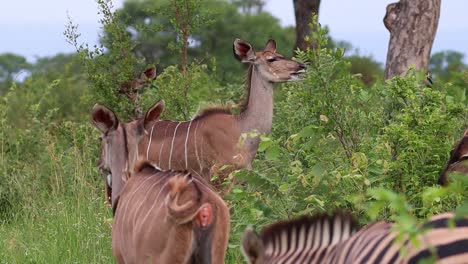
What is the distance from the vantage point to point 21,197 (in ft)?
25.0

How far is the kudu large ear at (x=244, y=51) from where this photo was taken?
831 centimetres

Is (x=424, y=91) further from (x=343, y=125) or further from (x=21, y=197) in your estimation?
(x=21, y=197)

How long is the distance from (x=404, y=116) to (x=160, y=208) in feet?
6.36

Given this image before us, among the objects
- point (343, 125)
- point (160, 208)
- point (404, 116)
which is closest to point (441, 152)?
point (404, 116)

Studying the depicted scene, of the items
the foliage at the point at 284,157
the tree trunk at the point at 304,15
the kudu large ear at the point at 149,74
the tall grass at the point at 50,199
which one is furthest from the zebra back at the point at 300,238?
the tree trunk at the point at 304,15

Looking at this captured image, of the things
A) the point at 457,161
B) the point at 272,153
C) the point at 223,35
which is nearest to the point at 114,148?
the point at 272,153

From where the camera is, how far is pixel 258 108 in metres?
7.99

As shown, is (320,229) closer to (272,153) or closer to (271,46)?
(272,153)

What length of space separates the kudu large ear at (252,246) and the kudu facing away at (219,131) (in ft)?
14.1

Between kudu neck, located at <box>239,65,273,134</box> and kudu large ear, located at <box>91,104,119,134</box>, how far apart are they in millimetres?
2731

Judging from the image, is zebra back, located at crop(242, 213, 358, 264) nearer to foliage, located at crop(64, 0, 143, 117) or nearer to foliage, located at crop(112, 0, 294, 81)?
foliage, located at crop(64, 0, 143, 117)

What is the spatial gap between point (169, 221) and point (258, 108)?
4.22 m

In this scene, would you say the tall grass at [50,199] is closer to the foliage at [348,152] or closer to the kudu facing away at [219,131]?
the kudu facing away at [219,131]

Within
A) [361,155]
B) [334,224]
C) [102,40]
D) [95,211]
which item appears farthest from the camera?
[102,40]
